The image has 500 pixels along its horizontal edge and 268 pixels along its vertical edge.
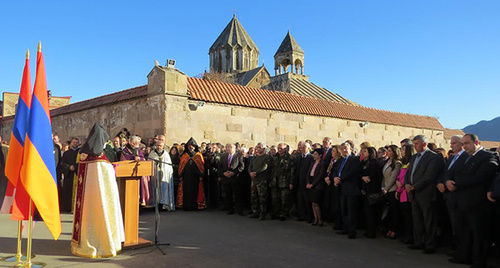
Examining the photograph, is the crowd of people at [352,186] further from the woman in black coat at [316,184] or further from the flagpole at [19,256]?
the flagpole at [19,256]

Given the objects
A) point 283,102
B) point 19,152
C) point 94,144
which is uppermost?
point 283,102

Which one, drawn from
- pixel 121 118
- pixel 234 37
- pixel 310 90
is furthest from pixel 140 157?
pixel 234 37

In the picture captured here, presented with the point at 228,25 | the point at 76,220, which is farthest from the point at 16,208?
the point at 228,25

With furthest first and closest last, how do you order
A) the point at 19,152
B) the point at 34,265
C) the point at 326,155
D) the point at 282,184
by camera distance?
the point at 282,184
the point at 326,155
the point at 19,152
the point at 34,265

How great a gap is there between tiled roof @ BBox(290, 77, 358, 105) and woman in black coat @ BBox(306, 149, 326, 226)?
131 ft

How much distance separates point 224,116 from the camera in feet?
38.3

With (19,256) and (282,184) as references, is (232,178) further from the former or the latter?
(19,256)

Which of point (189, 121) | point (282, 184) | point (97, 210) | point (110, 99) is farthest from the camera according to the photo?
point (110, 99)

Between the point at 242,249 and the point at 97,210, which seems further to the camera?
the point at 242,249

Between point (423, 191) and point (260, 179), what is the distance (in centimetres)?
386

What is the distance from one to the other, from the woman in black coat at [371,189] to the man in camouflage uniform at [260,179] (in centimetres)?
242

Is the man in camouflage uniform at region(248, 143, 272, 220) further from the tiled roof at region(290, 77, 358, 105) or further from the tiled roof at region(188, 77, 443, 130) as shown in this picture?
the tiled roof at region(290, 77, 358, 105)

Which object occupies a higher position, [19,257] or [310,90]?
[310,90]

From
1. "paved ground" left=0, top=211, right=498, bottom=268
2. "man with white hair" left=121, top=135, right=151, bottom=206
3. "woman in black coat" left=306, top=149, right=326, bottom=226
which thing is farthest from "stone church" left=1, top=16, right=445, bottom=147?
"woman in black coat" left=306, top=149, right=326, bottom=226
